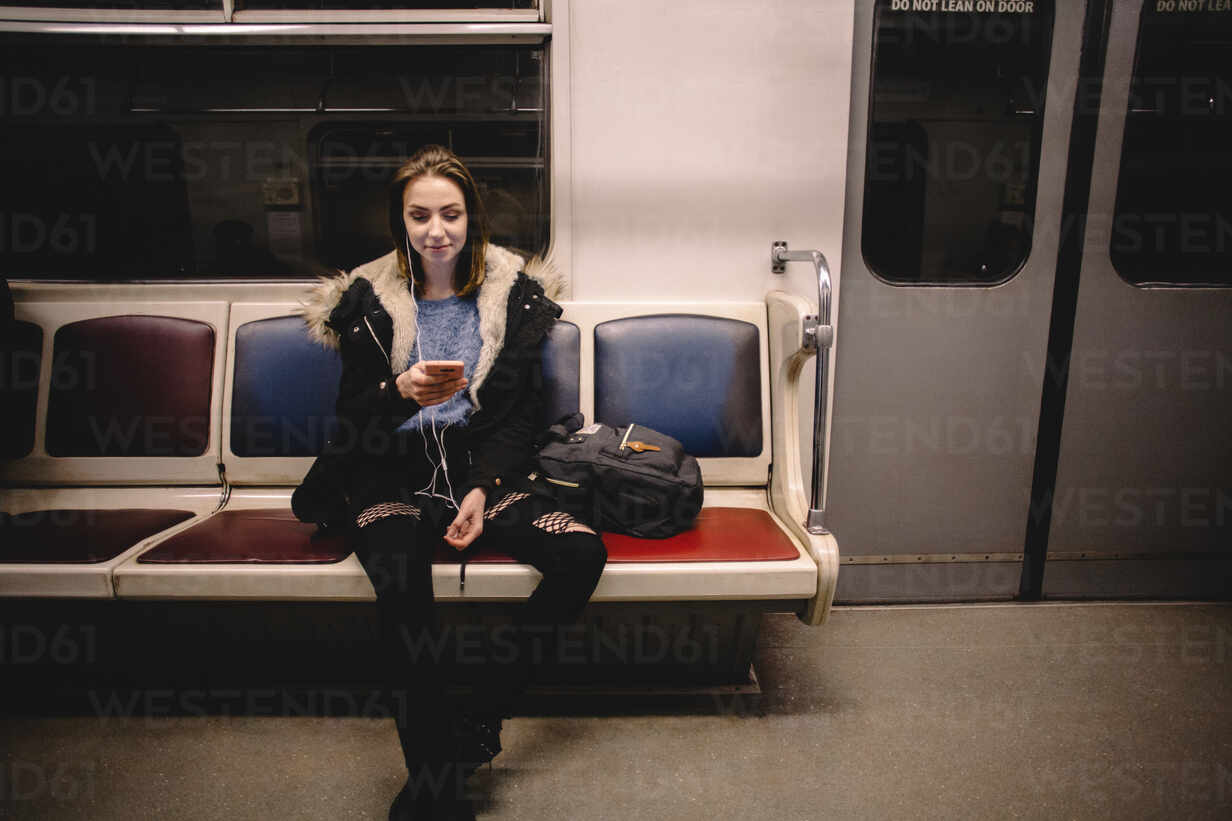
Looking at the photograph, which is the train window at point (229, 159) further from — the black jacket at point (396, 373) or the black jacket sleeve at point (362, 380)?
the black jacket sleeve at point (362, 380)

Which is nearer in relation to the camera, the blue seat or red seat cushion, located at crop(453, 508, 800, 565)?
red seat cushion, located at crop(453, 508, 800, 565)

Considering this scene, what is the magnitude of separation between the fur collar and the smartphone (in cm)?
28

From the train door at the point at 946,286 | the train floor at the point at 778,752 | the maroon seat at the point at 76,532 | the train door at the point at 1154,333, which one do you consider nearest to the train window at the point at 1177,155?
the train door at the point at 1154,333

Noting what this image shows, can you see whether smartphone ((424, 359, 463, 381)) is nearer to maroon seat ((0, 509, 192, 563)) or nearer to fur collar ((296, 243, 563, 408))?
fur collar ((296, 243, 563, 408))

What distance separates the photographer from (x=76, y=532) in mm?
2098

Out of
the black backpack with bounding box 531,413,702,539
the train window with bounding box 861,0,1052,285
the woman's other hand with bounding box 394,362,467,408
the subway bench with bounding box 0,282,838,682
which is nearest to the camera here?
the woman's other hand with bounding box 394,362,467,408

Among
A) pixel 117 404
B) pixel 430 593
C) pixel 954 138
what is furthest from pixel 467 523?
pixel 954 138

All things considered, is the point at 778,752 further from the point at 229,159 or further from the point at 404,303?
the point at 229,159

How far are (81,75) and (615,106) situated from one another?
2.16 m

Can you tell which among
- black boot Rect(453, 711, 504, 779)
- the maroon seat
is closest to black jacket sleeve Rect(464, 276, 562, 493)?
black boot Rect(453, 711, 504, 779)

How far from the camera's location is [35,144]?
2.79m

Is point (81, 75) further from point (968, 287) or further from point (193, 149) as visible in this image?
point (968, 287)

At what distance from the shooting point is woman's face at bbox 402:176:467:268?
193 cm

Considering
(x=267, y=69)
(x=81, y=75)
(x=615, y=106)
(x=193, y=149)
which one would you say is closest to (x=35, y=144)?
(x=81, y=75)
